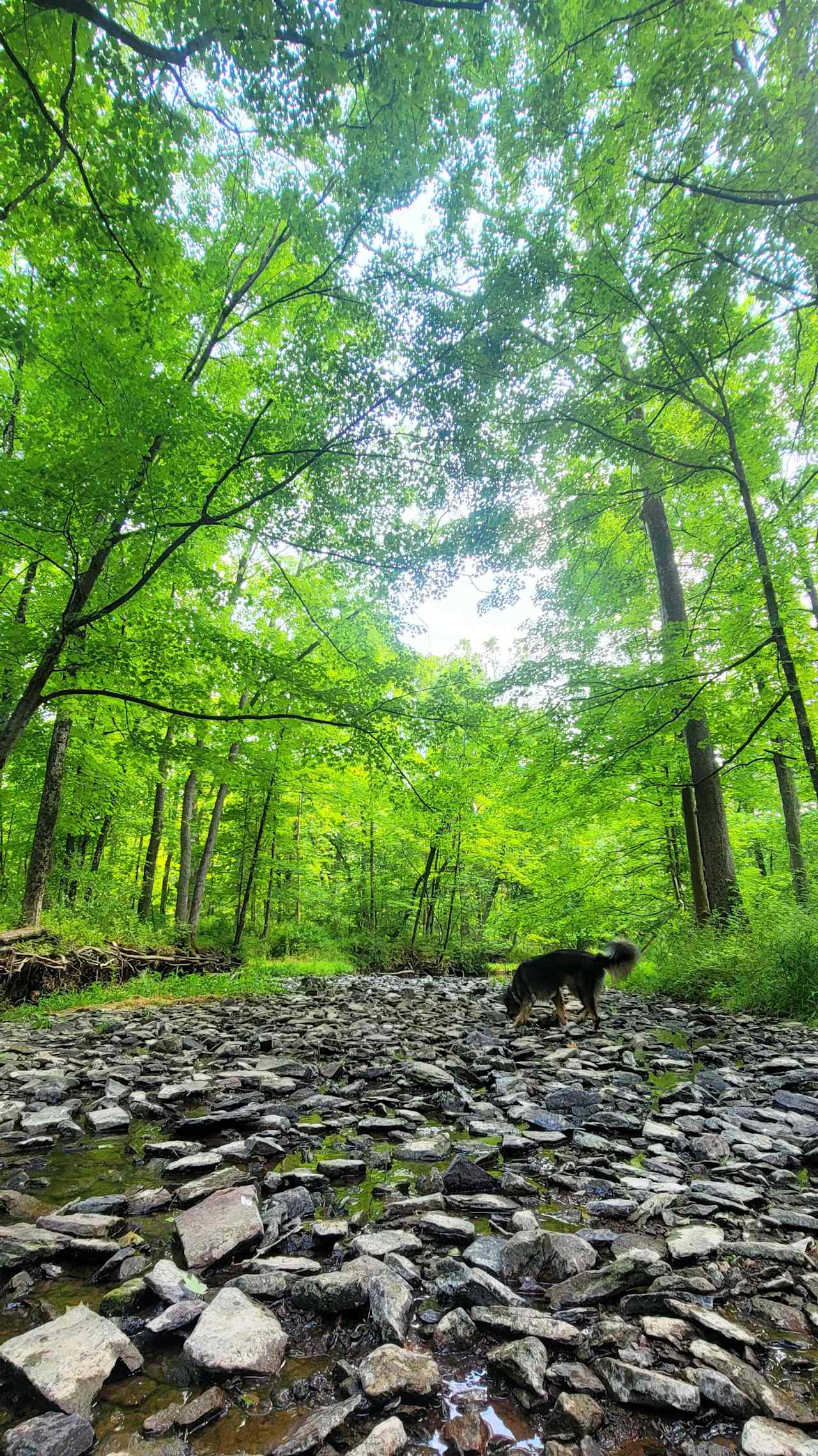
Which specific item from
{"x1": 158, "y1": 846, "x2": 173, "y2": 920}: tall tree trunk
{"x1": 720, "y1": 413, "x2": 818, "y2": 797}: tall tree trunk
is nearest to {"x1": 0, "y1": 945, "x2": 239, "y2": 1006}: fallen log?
{"x1": 720, "y1": 413, "x2": 818, "y2": 797}: tall tree trunk

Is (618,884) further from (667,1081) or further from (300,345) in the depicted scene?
(300,345)

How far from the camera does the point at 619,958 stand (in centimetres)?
715

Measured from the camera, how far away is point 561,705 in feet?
30.9

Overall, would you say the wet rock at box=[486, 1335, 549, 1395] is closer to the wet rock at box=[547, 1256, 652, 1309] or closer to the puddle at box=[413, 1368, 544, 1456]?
the puddle at box=[413, 1368, 544, 1456]

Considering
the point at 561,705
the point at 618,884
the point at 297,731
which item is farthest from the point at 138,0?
the point at 618,884

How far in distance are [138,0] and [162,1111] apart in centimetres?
878

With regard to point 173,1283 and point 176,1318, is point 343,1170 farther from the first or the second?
point 176,1318

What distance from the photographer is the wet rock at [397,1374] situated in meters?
1.50

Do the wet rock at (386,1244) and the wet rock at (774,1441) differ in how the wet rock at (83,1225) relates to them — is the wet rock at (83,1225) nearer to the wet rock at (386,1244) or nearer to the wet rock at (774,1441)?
the wet rock at (386,1244)

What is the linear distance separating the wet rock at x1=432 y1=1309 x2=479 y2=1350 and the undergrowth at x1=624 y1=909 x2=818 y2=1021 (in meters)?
6.59

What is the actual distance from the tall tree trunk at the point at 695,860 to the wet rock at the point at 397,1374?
10772 millimetres

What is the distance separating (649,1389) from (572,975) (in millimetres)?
5834

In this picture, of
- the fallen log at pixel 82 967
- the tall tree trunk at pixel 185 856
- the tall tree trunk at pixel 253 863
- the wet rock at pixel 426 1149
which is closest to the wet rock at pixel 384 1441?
the wet rock at pixel 426 1149

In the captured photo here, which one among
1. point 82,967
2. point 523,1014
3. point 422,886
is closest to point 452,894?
point 422,886
